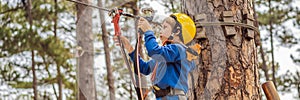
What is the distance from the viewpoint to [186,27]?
196 cm

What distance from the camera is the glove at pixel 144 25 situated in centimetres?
187

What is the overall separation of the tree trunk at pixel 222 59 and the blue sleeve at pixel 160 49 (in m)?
0.21

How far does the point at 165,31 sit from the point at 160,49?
12 cm

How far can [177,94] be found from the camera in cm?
A: 192

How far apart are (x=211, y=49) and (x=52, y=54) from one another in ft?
30.1

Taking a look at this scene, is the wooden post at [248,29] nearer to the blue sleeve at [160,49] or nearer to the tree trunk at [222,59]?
the tree trunk at [222,59]

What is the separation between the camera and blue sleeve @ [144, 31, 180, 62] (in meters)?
1.84

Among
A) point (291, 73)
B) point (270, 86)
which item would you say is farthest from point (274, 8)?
point (270, 86)

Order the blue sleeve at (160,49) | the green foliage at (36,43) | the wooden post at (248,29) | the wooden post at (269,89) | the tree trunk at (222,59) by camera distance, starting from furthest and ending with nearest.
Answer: the green foliage at (36,43) → the wooden post at (269,89) → the wooden post at (248,29) → the tree trunk at (222,59) → the blue sleeve at (160,49)

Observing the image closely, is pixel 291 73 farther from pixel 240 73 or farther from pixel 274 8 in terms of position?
pixel 240 73

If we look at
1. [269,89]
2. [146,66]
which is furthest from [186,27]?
[269,89]

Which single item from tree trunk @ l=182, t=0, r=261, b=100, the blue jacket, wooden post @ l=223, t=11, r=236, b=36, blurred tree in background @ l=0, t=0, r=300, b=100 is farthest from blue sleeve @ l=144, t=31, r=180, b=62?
blurred tree in background @ l=0, t=0, r=300, b=100

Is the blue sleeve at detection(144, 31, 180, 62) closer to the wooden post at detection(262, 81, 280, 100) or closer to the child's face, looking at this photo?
the child's face

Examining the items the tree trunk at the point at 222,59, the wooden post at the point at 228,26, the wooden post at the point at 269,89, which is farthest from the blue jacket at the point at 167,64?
the wooden post at the point at 269,89
